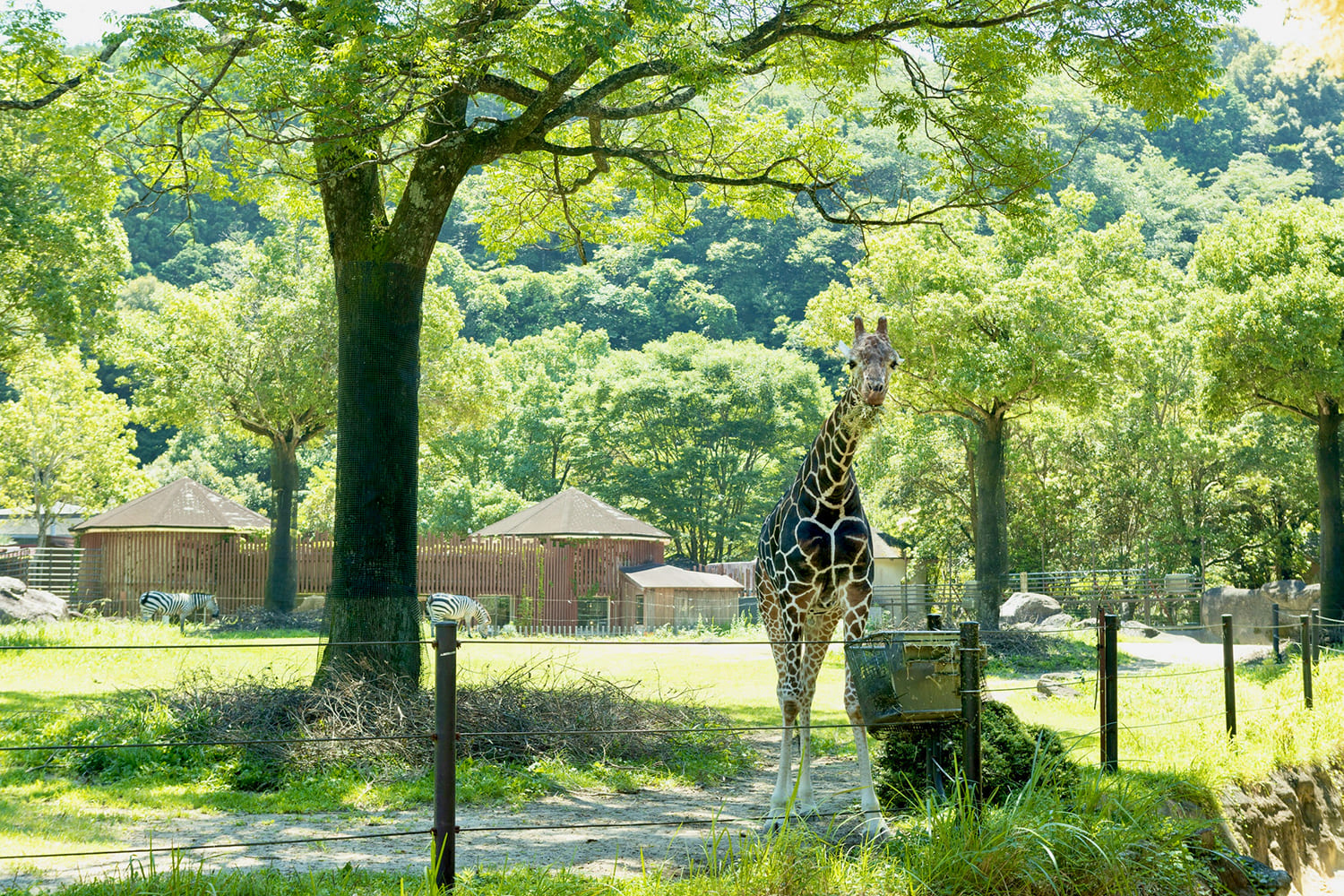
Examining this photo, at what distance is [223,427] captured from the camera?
1334 inches

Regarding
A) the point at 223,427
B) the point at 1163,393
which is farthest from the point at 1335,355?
the point at 223,427

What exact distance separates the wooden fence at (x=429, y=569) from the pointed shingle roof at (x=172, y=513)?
1.65ft

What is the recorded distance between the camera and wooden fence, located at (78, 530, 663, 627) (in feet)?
101

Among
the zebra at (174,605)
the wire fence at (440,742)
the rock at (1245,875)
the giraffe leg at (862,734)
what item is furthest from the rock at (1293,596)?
the zebra at (174,605)

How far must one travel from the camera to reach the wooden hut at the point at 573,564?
30.8 m

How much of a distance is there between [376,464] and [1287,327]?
15292 mm

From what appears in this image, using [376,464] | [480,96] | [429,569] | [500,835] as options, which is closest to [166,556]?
[429,569]

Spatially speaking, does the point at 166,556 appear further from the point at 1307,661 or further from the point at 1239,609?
the point at 1307,661

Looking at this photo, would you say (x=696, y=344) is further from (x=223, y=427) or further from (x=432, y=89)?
(x=432, y=89)

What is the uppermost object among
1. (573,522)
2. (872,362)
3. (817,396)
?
(817,396)

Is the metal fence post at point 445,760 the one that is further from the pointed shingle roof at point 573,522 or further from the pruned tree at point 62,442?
the pruned tree at point 62,442

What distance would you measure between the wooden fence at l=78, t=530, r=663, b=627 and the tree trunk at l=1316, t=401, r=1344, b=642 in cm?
1746

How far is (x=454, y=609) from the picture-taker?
25719 millimetres

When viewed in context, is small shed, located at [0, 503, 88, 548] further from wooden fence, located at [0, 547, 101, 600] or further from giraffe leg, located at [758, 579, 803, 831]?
giraffe leg, located at [758, 579, 803, 831]
